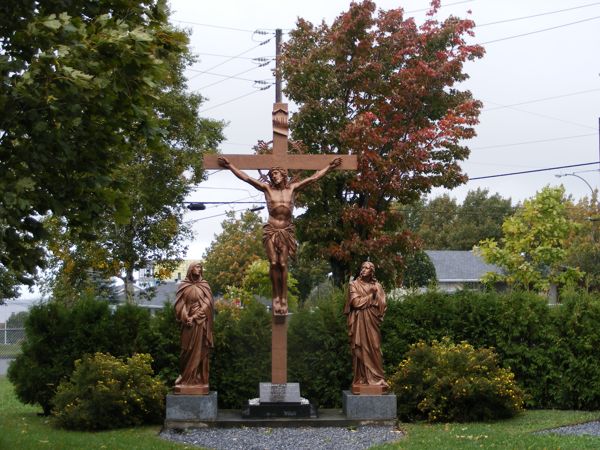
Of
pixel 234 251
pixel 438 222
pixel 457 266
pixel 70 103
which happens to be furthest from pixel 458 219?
pixel 70 103

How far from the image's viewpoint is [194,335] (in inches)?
527

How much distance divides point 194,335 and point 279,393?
1.46 meters

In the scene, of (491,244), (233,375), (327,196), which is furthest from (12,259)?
(491,244)

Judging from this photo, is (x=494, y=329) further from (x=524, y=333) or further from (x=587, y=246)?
(x=587, y=246)

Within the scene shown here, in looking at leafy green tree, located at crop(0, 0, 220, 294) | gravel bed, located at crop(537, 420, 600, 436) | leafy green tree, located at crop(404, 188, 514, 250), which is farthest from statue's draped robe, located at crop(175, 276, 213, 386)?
leafy green tree, located at crop(404, 188, 514, 250)

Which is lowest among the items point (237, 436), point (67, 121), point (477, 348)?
point (237, 436)

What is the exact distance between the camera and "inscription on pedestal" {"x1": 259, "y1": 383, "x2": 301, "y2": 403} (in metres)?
13.3

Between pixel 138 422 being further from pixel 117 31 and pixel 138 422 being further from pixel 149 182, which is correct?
pixel 149 182

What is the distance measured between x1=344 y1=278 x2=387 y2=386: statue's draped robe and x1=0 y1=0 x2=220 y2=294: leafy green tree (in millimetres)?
4812

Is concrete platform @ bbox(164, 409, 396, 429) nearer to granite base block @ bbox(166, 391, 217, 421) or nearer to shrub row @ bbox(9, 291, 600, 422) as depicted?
granite base block @ bbox(166, 391, 217, 421)

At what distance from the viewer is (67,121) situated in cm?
845

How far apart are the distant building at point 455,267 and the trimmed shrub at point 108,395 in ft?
125

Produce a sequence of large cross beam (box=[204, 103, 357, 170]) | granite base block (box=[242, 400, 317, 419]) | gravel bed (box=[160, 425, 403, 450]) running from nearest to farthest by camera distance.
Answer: gravel bed (box=[160, 425, 403, 450])
granite base block (box=[242, 400, 317, 419])
large cross beam (box=[204, 103, 357, 170])

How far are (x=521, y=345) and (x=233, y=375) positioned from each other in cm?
473
